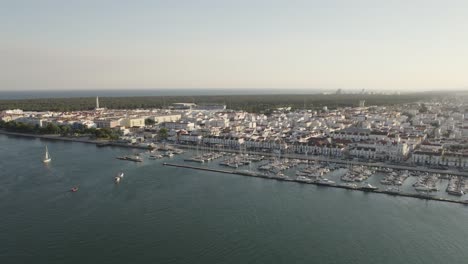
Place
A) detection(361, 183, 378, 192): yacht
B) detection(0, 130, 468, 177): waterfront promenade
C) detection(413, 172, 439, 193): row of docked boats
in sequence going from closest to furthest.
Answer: detection(413, 172, 439, 193): row of docked boats
detection(361, 183, 378, 192): yacht
detection(0, 130, 468, 177): waterfront promenade

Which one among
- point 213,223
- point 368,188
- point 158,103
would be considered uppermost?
point 158,103

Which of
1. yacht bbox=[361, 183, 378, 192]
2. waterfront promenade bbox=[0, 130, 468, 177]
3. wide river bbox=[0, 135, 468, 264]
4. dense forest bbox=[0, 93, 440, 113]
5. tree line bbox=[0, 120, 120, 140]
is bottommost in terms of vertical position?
wide river bbox=[0, 135, 468, 264]

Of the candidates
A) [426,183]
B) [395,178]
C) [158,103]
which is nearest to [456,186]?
[426,183]

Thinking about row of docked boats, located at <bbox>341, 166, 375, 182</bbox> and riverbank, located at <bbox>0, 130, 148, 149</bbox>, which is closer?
row of docked boats, located at <bbox>341, 166, 375, 182</bbox>

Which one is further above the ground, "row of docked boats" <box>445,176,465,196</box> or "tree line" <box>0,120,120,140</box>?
"tree line" <box>0,120,120,140</box>

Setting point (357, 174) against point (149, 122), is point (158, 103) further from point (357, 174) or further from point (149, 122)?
point (357, 174)

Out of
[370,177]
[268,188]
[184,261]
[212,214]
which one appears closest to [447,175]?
A: [370,177]

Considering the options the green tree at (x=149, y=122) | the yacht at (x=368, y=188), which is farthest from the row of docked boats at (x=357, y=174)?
the green tree at (x=149, y=122)

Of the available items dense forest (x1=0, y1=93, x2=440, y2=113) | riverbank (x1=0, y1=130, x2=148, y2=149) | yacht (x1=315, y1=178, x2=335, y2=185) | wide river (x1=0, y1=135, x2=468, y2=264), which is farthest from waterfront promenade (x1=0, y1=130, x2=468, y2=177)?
dense forest (x1=0, y1=93, x2=440, y2=113)

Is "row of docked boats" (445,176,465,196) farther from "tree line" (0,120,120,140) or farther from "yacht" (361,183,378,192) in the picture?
"tree line" (0,120,120,140)
